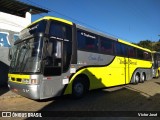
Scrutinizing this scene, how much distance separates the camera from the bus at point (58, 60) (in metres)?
6.51

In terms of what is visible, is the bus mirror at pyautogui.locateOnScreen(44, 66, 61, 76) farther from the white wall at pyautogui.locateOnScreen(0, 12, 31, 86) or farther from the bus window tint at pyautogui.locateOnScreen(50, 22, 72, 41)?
the white wall at pyautogui.locateOnScreen(0, 12, 31, 86)

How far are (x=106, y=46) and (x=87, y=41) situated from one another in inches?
74.0

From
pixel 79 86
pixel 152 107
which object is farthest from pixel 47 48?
pixel 152 107

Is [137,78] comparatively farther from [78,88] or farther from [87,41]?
[78,88]

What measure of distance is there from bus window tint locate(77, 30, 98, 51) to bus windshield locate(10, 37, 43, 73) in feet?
7.53

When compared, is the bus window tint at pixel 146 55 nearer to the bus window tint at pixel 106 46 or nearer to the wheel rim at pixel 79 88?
Result: the bus window tint at pixel 106 46

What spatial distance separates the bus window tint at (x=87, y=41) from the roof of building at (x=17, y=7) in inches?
358

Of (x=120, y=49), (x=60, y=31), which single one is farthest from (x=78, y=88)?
(x=120, y=49)

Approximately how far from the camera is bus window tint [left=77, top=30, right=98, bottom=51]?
8423mm

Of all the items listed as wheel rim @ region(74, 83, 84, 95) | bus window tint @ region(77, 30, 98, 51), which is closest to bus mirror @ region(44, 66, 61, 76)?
wheel rim @ region(74, 83, 84, 95)

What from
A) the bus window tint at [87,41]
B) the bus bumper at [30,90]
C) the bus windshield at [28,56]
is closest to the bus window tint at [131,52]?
the bus window tint at [87,41]

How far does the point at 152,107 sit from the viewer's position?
6.93 meters

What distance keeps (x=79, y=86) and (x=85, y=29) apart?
288cm

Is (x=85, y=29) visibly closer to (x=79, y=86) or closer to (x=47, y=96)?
(x=79, y=86)
